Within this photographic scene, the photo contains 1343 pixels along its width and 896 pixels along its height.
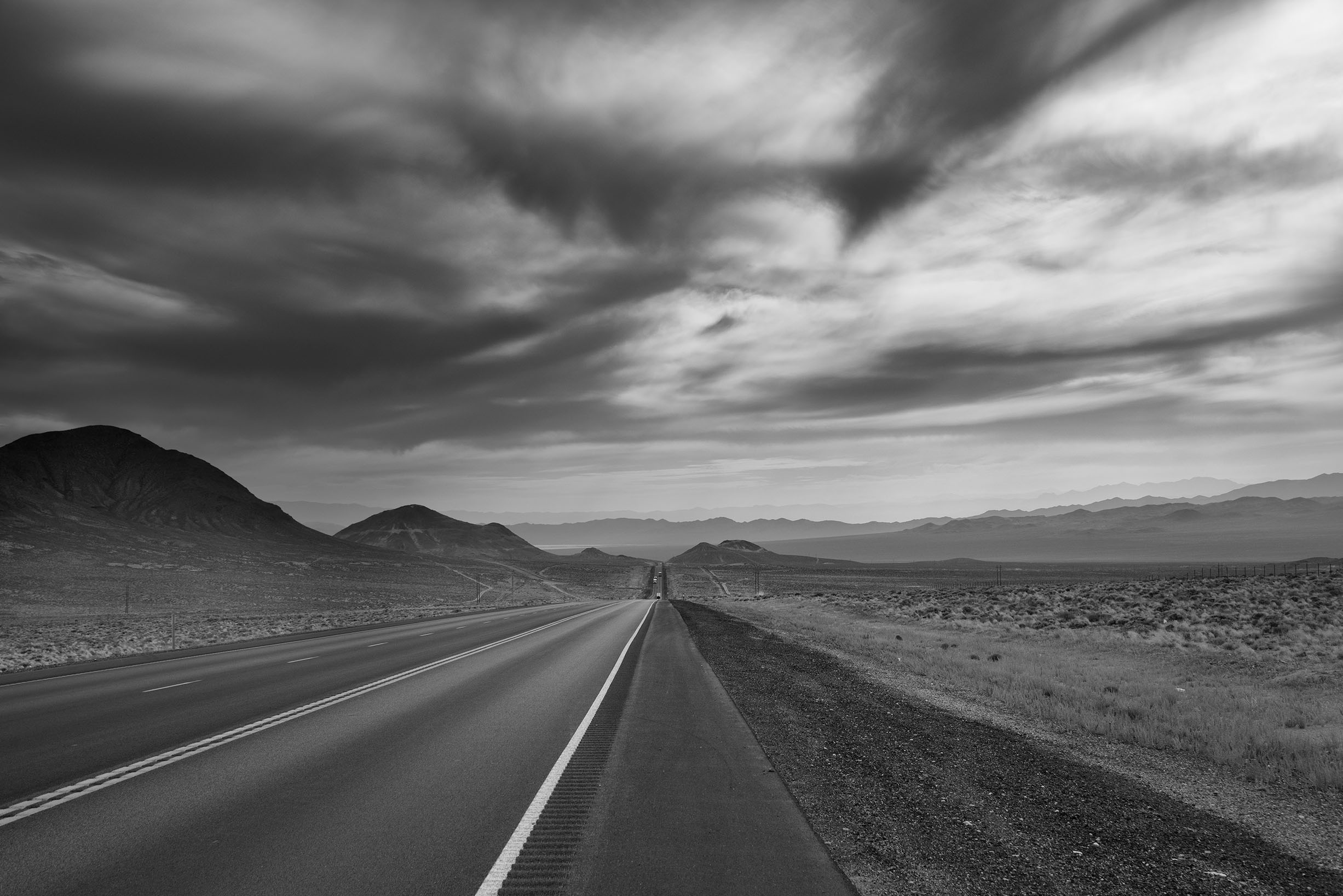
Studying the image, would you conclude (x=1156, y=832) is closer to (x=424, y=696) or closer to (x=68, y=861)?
(x=68, y=861)

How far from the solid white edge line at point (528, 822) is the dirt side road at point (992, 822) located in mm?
2388

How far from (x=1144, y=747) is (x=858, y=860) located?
676 cm

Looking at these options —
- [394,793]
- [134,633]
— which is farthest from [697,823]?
[134,633]

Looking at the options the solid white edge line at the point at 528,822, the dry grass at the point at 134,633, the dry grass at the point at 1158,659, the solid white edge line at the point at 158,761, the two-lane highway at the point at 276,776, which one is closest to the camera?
the solid white edge line at the point at 528,822

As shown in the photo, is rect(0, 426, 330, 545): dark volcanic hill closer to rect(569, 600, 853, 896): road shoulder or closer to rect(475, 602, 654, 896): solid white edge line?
rect(475, 602, 654, 896): solid white edge line

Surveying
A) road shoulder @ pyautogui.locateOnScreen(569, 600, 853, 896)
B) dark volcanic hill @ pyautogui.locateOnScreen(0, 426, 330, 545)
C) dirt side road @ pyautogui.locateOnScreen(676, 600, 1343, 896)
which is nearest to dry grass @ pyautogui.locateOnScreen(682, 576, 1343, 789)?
dirt side road @ pyautogui.locateOnScreen(676, 600, 1343, 896)

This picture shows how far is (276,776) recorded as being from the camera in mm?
7348

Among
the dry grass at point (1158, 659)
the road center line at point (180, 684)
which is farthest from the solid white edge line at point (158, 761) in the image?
the dry grass at point (1158, 659)

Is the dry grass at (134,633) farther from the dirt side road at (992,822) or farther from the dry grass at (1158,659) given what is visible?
the dry grass at (1158,659)

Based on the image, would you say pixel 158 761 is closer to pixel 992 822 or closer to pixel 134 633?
pixel 992 822

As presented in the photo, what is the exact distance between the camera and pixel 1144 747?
9.62m

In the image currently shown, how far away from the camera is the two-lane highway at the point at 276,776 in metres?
5.00

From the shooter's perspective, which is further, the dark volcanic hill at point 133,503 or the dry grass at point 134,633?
the dark volcanic hill at point 133,503

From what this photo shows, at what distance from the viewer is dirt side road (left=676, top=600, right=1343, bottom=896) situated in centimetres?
507
